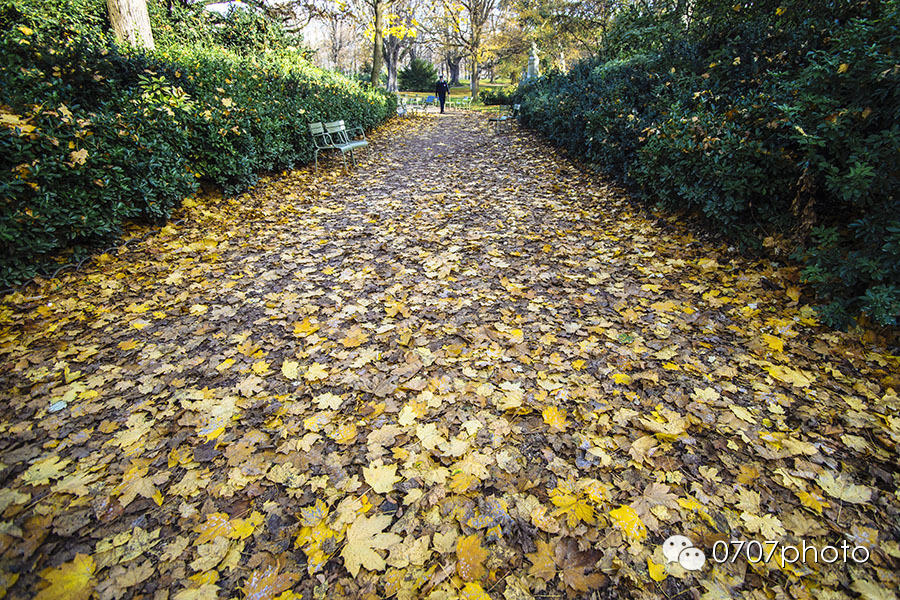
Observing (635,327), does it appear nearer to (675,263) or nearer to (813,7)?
(675,263)

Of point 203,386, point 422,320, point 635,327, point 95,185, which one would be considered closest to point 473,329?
point 422,320


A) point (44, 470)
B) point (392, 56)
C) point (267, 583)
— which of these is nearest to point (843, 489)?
point (267, 583)

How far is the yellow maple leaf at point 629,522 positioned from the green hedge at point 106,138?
5.22m

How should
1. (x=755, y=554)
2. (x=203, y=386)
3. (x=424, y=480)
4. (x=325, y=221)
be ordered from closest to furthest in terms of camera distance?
(x=755, y=554), (x=424, y=480), (x=203, y=386), (x=325, y=221)

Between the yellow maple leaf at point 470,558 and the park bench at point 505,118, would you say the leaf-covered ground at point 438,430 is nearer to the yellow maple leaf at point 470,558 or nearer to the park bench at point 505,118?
the yellow maple leaf at point 470,558

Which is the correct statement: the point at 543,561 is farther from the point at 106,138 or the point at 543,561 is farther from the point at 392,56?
the point at 392,56

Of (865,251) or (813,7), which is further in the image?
(813,7)

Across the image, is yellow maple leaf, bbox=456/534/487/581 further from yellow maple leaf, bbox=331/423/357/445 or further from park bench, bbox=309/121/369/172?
park bench, bbox=309/121/369/172

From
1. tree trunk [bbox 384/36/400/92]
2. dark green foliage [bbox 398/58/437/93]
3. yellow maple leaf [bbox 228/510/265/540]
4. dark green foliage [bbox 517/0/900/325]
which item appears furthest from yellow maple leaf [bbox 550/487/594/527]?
dark green foliage [bbox 398/58/437/93]

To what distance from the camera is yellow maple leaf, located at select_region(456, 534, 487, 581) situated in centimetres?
173

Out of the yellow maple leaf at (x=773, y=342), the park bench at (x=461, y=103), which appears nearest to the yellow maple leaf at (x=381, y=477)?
the yellow maple leaf at (x=773, y=342)

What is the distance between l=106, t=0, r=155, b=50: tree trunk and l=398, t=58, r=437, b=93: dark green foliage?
33508 mm

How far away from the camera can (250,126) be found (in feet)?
22.1

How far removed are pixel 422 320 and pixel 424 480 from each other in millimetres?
1557
